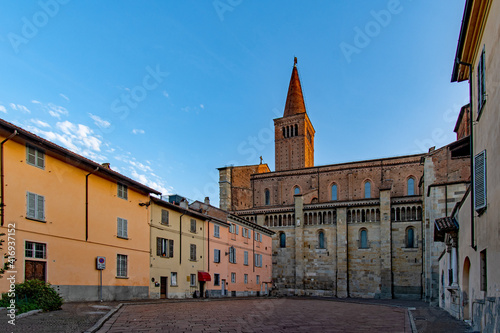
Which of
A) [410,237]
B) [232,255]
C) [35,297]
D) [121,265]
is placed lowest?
[232,255]

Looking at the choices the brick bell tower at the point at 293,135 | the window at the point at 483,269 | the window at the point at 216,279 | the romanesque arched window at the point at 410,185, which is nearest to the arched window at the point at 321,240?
the romanesque arched window at the point at 410,185

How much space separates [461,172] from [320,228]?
58.4ft

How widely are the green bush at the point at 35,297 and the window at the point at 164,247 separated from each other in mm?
11888

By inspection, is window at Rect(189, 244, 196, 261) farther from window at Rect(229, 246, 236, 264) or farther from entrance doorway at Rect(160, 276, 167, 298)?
window at Rect(229, 246, 236, 264)

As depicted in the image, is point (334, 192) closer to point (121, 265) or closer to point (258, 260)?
point (258, 260)

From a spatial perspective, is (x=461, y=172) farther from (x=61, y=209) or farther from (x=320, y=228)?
(x=61, y=209)

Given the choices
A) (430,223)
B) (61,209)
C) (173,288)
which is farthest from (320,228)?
(61,209)

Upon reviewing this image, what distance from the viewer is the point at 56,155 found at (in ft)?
60.8

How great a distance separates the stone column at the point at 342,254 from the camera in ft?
152

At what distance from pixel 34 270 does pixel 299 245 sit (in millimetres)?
36227

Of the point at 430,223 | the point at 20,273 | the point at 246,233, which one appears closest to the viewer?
the point at 20,273

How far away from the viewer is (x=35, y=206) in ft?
56.5

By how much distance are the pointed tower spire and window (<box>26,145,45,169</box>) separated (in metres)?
54.5

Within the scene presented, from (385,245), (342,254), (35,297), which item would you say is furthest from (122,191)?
(385,245)
